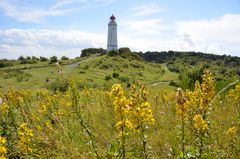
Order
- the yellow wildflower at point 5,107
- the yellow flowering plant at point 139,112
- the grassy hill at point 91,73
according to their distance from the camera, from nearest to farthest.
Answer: the yellow flowering plant at point 139,112
the yellow wildflower at point 5,107
the grassy hill at point 91,73

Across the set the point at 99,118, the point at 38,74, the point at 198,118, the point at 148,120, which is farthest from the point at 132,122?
the point at 38,74

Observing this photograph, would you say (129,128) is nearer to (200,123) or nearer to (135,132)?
(135,132)

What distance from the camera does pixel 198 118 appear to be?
3.75 m

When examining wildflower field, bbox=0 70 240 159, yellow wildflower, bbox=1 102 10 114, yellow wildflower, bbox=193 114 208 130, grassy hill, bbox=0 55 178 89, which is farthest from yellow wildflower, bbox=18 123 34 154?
grassy hill, bbox=0 55 178 89

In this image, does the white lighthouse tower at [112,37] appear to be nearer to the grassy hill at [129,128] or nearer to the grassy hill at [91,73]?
the grassy hill at [91,73]

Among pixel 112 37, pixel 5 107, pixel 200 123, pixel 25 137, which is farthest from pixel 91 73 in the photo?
pixel 112 37

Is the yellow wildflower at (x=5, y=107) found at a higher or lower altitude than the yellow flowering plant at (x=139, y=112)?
lower

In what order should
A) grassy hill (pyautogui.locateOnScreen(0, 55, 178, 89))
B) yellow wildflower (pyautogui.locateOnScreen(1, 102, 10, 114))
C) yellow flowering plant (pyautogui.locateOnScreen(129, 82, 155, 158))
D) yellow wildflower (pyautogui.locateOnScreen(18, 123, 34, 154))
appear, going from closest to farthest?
yellow flowering plant (pyautogui.locateOnScreen(129, 82, 155, 158)) → yellow wildflower (pyautogui.locateOnScreen(18, 123, 34, 154)) → yellow wildflower (pyautogui.locateOnScreen(1, 102, 10, 114)) → grassy hill (pyautogui.locateOnScreen(0, 55, 178, 89))

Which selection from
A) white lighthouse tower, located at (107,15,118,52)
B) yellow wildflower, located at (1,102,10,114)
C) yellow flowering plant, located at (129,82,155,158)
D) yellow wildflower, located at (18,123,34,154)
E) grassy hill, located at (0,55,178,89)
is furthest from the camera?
white lighthouse tower, located at (107,15,118,52)

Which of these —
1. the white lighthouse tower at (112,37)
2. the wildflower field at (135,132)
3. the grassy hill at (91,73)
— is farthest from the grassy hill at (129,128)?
the white lighthouse tower at (112,37)

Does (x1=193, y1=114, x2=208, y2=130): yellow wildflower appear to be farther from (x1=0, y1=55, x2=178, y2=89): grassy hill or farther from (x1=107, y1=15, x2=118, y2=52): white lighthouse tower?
(x1=107, y1=15, x2=118, y2=52): white lighthouse tower

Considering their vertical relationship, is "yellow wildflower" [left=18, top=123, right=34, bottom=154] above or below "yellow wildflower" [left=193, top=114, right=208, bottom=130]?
below

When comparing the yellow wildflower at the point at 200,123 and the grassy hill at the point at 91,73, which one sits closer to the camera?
the yellow wildflower at the point at 200,123

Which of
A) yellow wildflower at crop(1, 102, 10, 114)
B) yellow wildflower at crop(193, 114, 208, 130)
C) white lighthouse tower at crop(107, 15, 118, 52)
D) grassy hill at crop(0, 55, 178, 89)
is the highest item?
white lighthouse tower at crop(107, 15, 118, 52)
